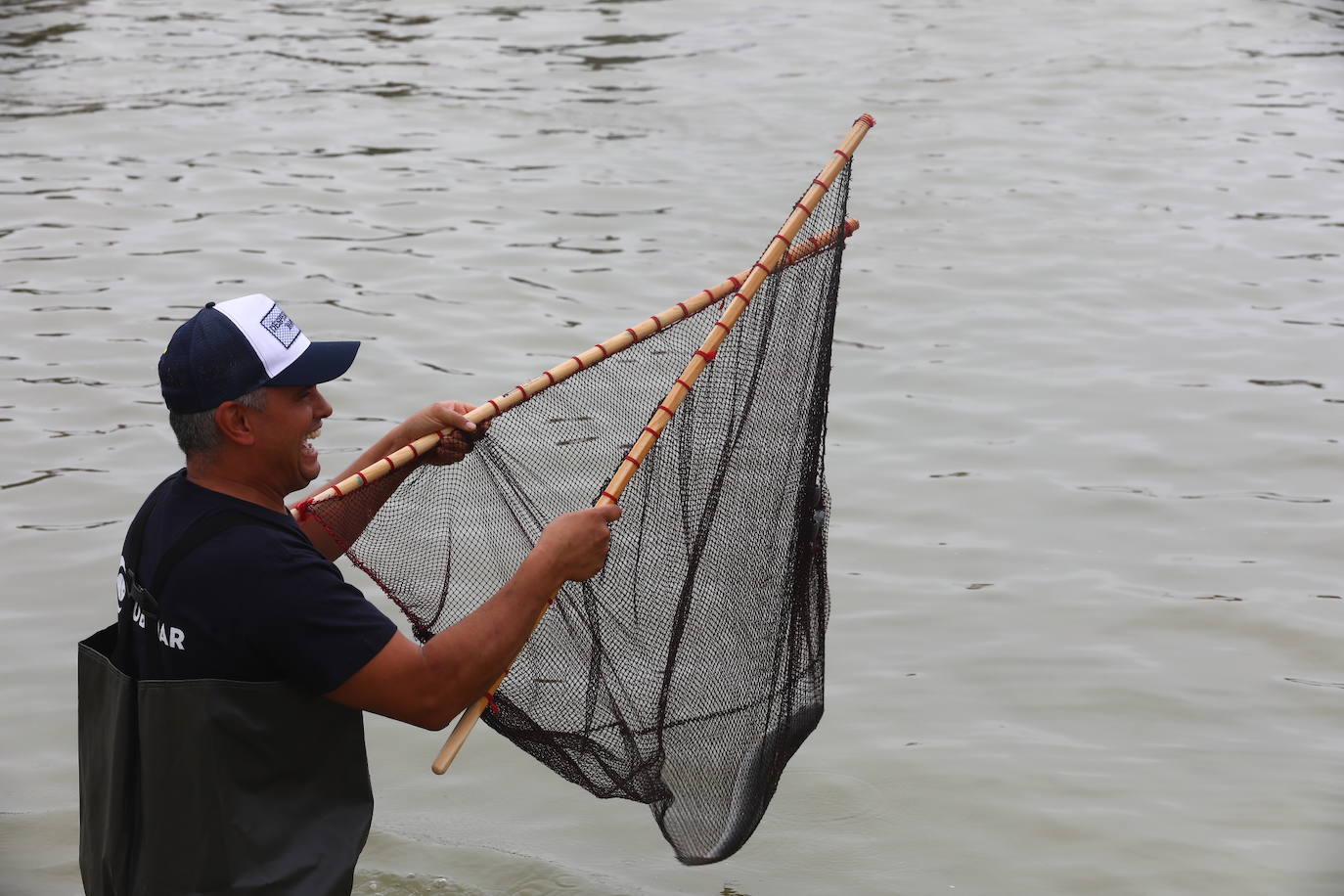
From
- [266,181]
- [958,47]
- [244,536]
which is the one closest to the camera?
[244,536]

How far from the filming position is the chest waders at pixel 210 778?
3.04 metres

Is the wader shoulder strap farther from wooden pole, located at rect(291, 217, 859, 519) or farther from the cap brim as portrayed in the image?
wooden pole, located at rect(291, 217, 859, 519)

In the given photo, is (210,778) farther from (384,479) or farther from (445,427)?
(445,427)

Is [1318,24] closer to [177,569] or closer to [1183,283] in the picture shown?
[1183,283]

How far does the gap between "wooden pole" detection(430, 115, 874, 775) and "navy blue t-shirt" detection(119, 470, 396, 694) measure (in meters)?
0.44

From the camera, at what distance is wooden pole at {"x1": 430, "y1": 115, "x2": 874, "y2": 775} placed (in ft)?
11.3

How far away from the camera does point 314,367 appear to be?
320 cm

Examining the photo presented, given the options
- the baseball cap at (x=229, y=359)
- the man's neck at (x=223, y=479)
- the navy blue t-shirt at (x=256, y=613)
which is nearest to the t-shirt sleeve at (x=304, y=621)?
the navy blue t-shirt at (x=256, y=613)

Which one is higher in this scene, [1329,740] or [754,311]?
[754,311]

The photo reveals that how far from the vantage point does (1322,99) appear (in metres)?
13.3

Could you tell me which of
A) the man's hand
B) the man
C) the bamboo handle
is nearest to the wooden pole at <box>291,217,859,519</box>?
the man's hand

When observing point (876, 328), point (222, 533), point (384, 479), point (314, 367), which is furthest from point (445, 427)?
point (876, 328)

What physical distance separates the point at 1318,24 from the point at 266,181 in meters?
10.3

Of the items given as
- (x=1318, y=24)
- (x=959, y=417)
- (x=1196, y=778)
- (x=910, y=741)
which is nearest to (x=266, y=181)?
(x=959, y=417)
